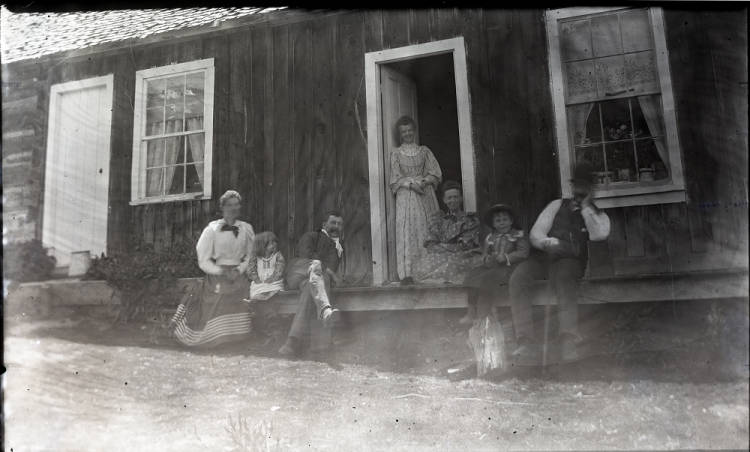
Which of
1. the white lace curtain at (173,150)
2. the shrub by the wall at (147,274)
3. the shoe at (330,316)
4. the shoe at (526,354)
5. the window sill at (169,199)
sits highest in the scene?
the white lace curtain at (173,150)

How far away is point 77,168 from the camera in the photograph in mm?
3768

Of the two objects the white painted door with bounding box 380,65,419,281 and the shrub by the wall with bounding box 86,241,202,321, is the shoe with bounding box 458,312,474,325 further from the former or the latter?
the shrub by the wall with bounding box 86,241,202,321

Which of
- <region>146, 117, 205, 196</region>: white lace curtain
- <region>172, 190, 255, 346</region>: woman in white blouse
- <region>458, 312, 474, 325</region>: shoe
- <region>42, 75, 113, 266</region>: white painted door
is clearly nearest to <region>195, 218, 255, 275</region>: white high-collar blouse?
<region>172, 190, 255, 346</region>: woman in white blouse

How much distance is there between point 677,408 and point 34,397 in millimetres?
4057

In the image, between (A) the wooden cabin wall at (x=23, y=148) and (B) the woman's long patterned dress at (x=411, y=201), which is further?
(A) the wooden cabin wall at (x=23, y=148)

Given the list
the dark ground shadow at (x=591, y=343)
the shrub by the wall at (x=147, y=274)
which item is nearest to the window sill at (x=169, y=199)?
the shrub by the wall at (x=147, y=274)

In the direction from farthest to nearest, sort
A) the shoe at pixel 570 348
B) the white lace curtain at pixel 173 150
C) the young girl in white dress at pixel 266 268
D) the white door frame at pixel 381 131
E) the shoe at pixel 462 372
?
1. the white lace curtain at pixel 173 150
2. the young girl in white dress at pixel 266 268
3. the white door frame at pixel 381 131
4. the shoe at pixel 462 372
5. the shoe at pixel 570 348

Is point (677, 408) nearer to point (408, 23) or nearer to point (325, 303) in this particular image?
point (325, 303)

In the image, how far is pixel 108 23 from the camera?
3863 mm

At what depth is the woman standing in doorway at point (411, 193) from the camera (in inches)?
129

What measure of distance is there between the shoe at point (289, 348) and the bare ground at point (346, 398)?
0.18 ft

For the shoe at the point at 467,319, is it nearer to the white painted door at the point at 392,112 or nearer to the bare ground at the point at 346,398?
the bare ground at the point at 346,398

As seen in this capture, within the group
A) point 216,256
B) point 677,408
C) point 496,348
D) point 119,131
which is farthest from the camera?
point 119,131

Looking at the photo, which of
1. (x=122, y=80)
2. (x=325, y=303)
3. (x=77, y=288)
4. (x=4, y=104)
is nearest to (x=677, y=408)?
(x=325, y=303)
